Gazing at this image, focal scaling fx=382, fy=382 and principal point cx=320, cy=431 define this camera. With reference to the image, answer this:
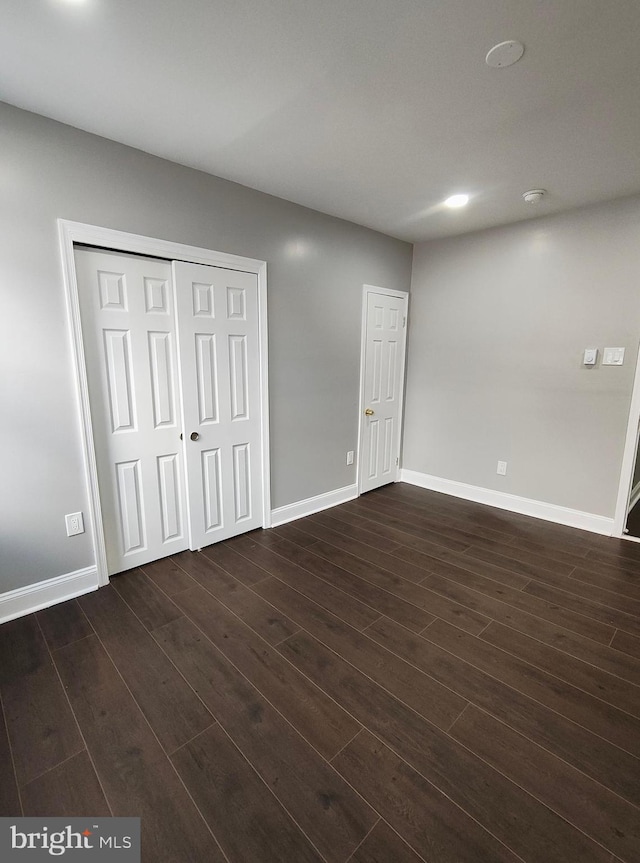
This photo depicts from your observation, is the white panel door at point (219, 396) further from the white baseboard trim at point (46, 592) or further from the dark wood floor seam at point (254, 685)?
the dark wood floor seam at point (254, 685)

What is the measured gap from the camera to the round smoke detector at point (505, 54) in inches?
57.0

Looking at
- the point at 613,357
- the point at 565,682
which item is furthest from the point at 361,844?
the point at 613,357

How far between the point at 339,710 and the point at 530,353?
319 cm

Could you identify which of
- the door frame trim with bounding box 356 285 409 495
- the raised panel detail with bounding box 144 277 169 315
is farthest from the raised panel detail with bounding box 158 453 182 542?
the door frame trim with bounding box 356 285 409 495

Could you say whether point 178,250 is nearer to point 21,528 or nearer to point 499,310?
point 21,528

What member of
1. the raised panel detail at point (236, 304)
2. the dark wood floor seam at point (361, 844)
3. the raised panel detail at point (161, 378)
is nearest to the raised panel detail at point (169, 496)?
the raised panel detail at point (161, 378)

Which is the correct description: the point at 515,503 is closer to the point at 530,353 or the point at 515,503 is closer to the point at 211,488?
the point at 530,353

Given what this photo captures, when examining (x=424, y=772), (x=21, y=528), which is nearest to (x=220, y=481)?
(x=21, y=528)

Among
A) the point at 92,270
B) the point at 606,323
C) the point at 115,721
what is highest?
the point at 92,270

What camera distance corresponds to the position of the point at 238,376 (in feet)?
9.45

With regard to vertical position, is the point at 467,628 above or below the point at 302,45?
below

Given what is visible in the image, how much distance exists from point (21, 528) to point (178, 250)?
6.16 ft

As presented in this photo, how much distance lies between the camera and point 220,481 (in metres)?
2.91

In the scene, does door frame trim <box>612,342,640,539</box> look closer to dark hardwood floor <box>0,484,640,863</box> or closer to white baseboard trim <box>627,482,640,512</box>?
dark hardwood floor <box>0,484,640,863</box>
